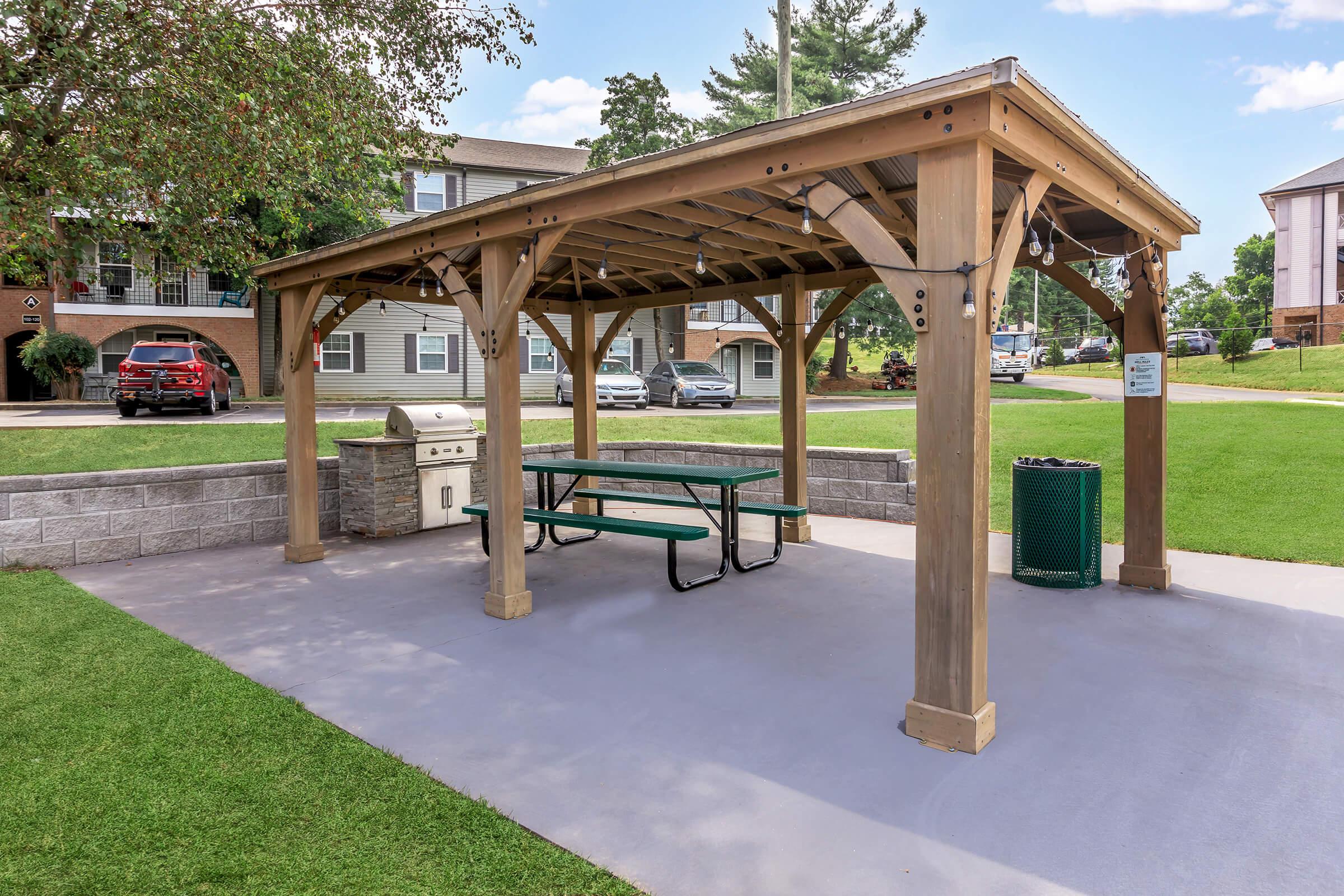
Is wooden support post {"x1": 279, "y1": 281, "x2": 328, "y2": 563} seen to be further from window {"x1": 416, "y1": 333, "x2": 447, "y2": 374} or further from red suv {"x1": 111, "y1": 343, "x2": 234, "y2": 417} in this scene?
window {"x1": 416, "y1": 333, "x2": 447, "y2": 374}

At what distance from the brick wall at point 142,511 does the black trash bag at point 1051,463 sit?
7.00m

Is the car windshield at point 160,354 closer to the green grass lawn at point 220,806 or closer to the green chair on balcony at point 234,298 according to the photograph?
the green chair on balcony at point 234,298

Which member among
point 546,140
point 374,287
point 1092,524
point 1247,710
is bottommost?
point 1247,710

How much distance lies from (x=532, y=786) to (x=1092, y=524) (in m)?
4.93

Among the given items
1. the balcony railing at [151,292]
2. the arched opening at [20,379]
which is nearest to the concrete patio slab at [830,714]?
the balcony railing at [151,292]

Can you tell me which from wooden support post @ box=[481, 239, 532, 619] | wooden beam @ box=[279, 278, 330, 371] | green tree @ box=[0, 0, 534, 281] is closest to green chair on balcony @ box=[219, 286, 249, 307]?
green tree @ box=[0, 0, 534, 281]

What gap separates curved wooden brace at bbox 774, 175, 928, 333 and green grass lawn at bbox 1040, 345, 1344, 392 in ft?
62.3

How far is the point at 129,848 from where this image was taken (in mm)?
2750

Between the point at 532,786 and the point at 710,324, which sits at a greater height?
the point at 710,324

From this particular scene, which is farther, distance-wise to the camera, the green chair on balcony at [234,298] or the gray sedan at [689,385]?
the green chair on balcony at [234,298]

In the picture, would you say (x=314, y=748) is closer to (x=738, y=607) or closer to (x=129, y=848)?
(x=129, y=848)

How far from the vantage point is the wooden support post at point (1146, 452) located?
6.08 m

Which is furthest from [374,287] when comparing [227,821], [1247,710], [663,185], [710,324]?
[710,324]

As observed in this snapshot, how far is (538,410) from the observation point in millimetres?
19281
